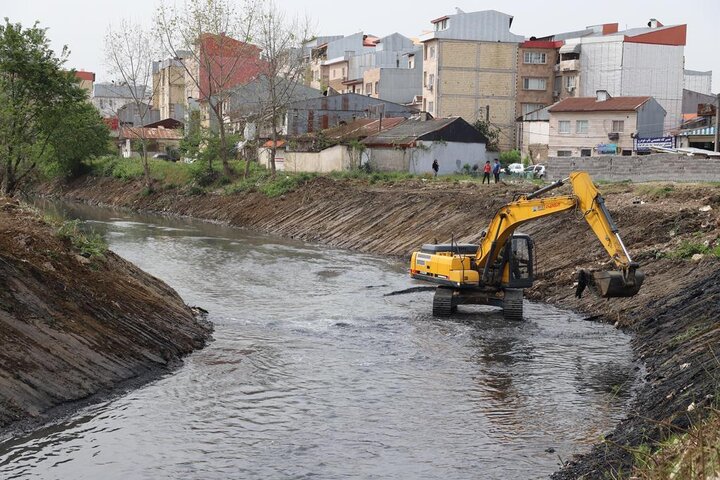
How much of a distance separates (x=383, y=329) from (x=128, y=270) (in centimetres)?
646

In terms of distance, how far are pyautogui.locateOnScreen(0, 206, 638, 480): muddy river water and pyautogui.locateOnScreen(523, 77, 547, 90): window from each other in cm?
5580

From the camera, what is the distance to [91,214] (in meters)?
60.8

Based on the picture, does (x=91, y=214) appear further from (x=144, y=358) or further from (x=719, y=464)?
(x=719, y=464)

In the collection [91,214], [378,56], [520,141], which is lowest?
[91,214]

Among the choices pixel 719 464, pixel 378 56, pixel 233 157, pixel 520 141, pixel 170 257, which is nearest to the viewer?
pixel 719 464

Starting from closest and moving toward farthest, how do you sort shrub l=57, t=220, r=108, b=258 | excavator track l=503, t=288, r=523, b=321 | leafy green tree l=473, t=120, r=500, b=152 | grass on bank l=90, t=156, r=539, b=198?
shrub l=57, t=220, r=108, b=258 → excavator track l=503, t=288, r=523, b=321 → grass on bank l=90, t=156, r=539, b=198 → leafy green tree l=473, t=120, r=500, b=152

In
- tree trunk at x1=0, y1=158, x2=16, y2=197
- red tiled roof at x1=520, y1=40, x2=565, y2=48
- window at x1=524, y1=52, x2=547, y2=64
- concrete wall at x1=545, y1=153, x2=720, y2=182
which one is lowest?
tree trunk at x1=0, y1=158, x2=16, y2=197

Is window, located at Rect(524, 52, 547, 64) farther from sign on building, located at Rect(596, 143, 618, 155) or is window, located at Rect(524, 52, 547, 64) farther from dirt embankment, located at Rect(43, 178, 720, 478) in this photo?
dirt embankment, located at Rect(43, 178, 720, 478)

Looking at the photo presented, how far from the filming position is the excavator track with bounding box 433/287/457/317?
83.4ft

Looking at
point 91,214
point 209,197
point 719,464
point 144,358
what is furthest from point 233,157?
point 719,464

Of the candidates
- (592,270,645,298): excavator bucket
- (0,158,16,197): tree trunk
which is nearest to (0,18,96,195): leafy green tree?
(0,158,16,197): tree trunk

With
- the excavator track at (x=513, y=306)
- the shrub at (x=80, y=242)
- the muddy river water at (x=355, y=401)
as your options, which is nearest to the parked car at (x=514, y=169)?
the muddy river water at (x=355, y=401)

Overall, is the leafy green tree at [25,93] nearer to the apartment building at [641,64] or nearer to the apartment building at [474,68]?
the apartment building at [474,68]

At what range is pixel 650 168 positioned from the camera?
41.3 metres
